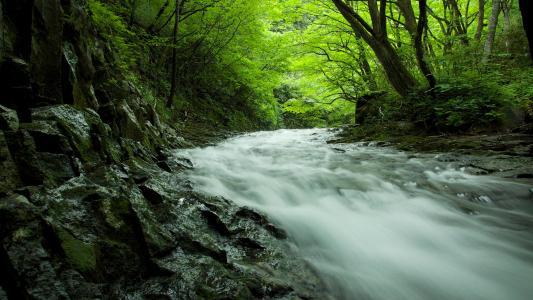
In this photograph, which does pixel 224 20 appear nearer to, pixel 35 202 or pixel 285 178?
pixel 285 178

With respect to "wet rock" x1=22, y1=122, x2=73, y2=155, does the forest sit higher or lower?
lower

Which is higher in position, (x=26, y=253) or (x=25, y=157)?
(x=25, y=157)

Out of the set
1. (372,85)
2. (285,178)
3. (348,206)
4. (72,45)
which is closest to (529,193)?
(348,206)

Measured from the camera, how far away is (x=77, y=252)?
1903 mm

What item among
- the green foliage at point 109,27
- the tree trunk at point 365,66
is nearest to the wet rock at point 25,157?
the green foliage at point 109,27

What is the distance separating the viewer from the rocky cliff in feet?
5.95

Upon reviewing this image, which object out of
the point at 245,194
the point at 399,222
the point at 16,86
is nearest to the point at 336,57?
the point at 245,194

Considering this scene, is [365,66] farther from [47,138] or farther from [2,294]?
[2,294]

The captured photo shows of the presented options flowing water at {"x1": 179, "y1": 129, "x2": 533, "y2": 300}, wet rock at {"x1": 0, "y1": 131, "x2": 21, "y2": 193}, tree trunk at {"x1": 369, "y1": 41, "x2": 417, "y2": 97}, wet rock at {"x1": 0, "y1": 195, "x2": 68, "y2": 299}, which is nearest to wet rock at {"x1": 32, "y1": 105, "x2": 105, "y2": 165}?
wet rock at {"x1": 0, "y1": 131, "x2": 21, "y2": 193}

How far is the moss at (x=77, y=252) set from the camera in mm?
1859

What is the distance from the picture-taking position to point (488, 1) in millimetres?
10867

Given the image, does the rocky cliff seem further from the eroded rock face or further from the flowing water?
the flowing water

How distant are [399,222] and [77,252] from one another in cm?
302

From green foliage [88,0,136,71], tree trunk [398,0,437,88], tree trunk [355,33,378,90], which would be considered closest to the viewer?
green foliage [88,0,136,71]
